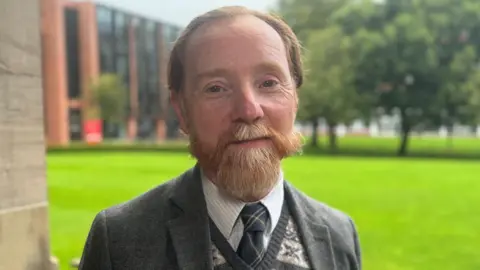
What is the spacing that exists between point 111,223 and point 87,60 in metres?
34.4

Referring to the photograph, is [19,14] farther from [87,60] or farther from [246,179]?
[87,60]

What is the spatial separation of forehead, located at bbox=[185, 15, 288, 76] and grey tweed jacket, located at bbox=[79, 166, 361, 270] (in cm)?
24

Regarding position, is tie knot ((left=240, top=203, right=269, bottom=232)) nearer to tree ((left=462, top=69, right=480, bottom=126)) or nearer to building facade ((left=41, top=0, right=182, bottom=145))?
tree ((left=462, top=69, right=480, bottom=126))

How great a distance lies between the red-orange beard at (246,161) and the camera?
1117 millimetres

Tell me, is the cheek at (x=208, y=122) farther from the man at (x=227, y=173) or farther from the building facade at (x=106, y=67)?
the building facade at (x=106, y=67)

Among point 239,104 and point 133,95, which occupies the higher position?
point 133,95

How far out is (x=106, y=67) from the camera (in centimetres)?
3638

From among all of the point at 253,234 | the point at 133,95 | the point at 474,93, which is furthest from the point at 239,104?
the point at 133,95

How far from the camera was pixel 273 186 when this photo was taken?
1190 mm

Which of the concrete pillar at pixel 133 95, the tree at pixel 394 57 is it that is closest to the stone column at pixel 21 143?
the tree at pixel 394 57

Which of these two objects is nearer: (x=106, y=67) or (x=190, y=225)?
(x=190, y=225)

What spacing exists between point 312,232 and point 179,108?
15.1 inches

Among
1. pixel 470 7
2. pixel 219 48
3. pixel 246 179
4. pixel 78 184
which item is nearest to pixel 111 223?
pixel 246 179

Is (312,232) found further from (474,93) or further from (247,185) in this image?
(474,93)
